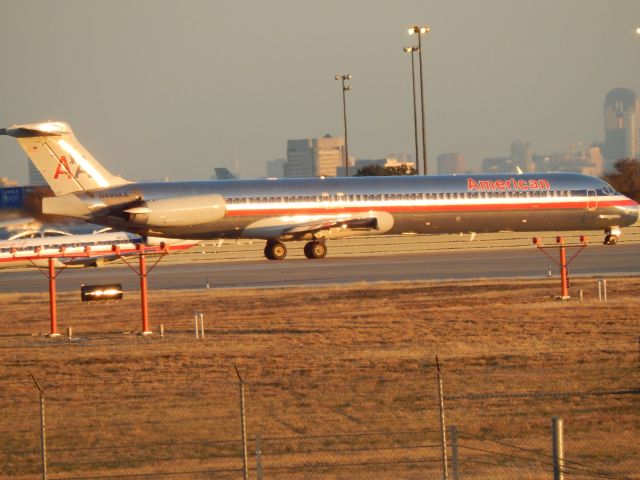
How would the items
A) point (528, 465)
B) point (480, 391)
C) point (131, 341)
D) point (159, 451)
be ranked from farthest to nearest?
point (131, 341) → point (480, 391) → point (159, 451) → point (528, 465)

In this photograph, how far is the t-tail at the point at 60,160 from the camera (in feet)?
143

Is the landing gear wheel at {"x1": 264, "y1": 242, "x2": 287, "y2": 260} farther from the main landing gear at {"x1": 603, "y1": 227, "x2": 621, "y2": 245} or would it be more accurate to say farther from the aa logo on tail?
the main landing gear at {"x1": 603, "y1": 227, "x2": 621, "y2": 245}

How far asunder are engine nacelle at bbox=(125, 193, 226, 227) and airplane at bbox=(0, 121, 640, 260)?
0.12 feet

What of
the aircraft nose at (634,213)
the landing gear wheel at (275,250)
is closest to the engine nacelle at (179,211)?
the landing gear wheel at (275,250)

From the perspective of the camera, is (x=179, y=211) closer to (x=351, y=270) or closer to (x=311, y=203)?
(x=311, y=203)

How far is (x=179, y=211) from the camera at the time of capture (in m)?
43.9

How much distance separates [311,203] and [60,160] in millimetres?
9650

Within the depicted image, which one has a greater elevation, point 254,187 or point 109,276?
point 254,187

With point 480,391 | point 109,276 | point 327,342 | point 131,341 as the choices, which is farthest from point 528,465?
point 109,276

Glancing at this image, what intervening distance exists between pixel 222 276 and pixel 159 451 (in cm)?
3004

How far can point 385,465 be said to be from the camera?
13.7 meters

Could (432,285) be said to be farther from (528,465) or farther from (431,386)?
(528,465)

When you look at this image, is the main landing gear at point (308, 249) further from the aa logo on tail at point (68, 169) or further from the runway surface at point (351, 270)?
the aa logo on tail at point (68, 169)

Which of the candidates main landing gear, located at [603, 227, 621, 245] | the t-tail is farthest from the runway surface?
the t-tail
